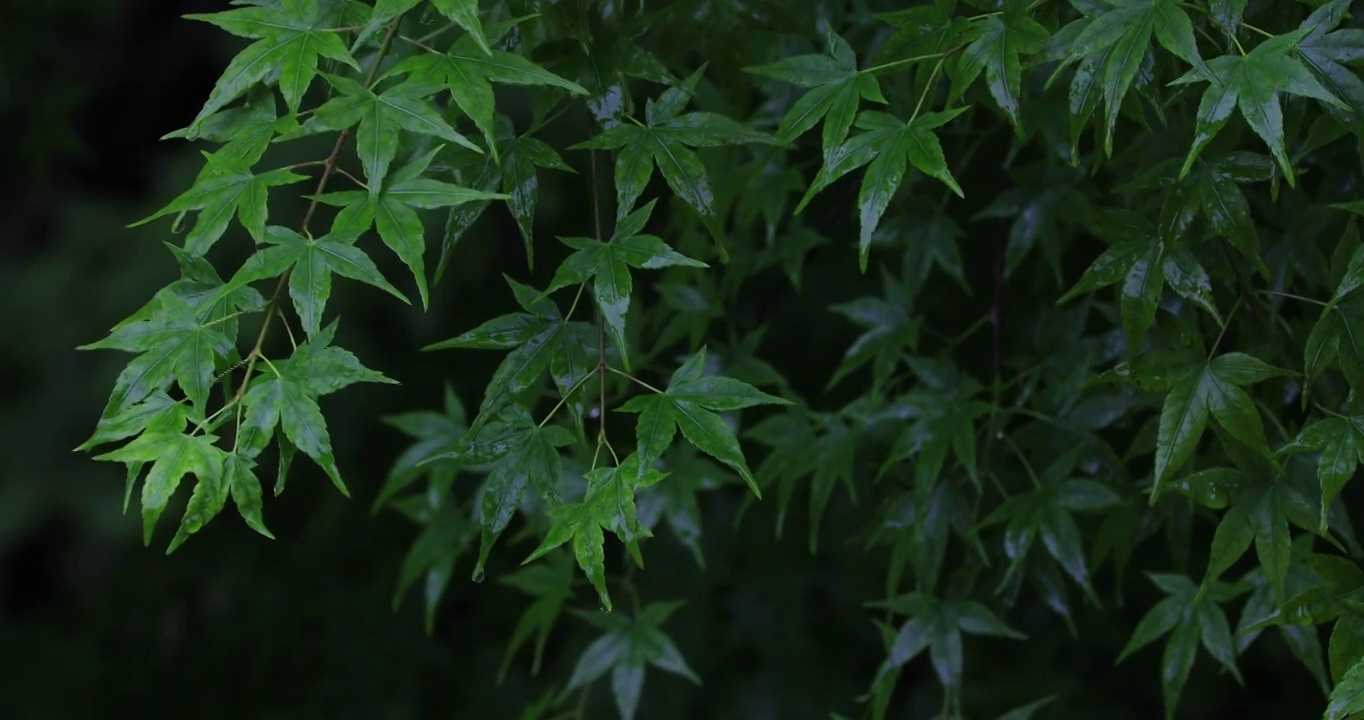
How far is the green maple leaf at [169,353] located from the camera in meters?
0.87

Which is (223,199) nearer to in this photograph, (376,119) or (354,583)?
(376,119)

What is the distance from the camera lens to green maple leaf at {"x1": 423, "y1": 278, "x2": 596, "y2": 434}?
1023mm

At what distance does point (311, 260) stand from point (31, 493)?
2.02 m

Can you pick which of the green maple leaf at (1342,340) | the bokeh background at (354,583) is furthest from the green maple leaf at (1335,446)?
the bokeh background at (354,583)

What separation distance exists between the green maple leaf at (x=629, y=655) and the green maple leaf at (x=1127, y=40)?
2.63 feet

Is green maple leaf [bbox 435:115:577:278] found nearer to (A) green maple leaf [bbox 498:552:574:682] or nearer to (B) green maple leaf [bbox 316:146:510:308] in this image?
(B) green maple leaf [bbox 316:146:510:308]

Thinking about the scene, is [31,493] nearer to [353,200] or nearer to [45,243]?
[45,243]

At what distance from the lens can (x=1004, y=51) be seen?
976 millimetres

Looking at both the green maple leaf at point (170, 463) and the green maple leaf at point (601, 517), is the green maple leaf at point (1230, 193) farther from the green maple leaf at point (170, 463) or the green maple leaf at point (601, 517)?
the green maple leaf at point (170, 463)

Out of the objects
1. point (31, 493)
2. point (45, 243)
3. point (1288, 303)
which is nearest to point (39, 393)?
point (31, 493)

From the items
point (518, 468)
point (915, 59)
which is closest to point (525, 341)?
point (518, 468)

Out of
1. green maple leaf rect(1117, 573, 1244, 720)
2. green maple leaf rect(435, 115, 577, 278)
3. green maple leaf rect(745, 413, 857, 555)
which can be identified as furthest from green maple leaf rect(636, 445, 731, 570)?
green maple leaf rect(435, 115, 577, 278)

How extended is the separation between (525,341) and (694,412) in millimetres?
161

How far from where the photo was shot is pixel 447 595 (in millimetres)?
2766
